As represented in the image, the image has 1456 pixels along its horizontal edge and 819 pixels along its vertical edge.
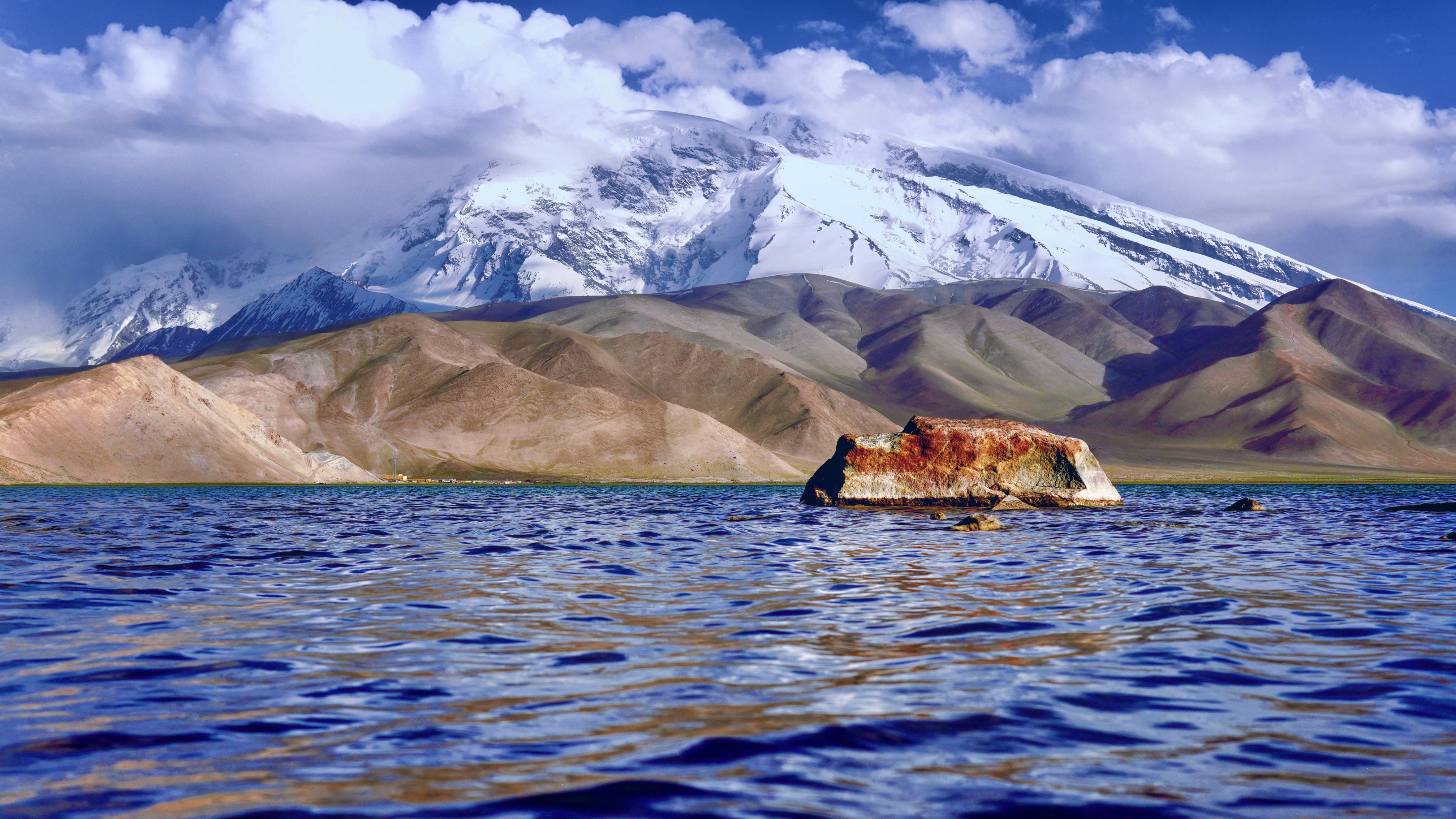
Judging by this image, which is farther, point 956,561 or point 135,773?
point 956,561

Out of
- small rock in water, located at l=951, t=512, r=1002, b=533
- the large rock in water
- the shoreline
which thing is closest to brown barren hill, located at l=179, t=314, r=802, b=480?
the shoreline

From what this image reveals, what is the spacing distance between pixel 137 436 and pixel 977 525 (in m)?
118

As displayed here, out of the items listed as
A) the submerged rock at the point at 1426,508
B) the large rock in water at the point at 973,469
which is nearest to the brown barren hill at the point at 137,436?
the large rock in water at the point at 973,469

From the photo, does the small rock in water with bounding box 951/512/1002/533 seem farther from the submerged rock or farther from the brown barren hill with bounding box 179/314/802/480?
Result: the brown barren hill with bounding box 179/314/802/480

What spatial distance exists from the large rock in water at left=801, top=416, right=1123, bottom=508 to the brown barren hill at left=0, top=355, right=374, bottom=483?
305 feet

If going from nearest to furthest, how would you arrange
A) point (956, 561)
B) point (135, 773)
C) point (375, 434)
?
1. point (135, 773)
2. point (956, 561)
3. point (375, 434)

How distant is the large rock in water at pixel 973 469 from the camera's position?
54000mm

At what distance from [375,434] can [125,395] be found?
1676 inches

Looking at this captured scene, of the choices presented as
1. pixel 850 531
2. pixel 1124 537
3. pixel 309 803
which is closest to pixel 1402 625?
pixel 309 803

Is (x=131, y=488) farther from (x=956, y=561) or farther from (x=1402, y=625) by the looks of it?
(x=1402, y=625)

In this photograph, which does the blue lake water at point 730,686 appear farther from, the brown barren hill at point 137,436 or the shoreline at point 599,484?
the brown barren hill at point 137,436

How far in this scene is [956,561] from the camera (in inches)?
992

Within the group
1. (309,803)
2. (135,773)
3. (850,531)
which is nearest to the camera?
(309,803)

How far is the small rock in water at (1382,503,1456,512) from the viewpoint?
52156mm
